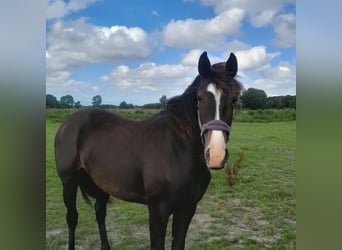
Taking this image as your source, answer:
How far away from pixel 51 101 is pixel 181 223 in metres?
0.97

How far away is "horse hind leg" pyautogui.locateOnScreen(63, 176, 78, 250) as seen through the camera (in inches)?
74.5

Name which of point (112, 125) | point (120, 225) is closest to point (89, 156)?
point (112, 125)

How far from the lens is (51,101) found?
172cm

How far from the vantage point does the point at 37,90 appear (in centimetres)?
97

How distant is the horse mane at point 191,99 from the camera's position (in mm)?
1319

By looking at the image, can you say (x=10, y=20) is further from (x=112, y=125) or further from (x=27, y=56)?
(x=112, y=125)

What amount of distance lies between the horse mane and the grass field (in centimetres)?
57

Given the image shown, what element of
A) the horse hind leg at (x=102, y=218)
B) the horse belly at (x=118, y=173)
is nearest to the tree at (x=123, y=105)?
the horse belly at (x=118, y=173)

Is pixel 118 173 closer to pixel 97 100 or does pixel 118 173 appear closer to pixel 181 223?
pixel 181 223

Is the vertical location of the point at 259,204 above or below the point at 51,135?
below

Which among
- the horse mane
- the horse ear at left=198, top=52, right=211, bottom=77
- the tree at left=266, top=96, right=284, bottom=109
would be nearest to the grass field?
the tree at left=266, top=96, right=284, bottom=109

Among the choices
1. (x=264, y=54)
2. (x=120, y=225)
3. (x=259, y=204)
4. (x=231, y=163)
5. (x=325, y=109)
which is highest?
(x=264, y=54)

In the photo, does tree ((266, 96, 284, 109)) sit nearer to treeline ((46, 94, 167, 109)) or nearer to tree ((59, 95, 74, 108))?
treeline ((46, 94, 167, 109))

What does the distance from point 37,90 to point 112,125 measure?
2.73 ft
